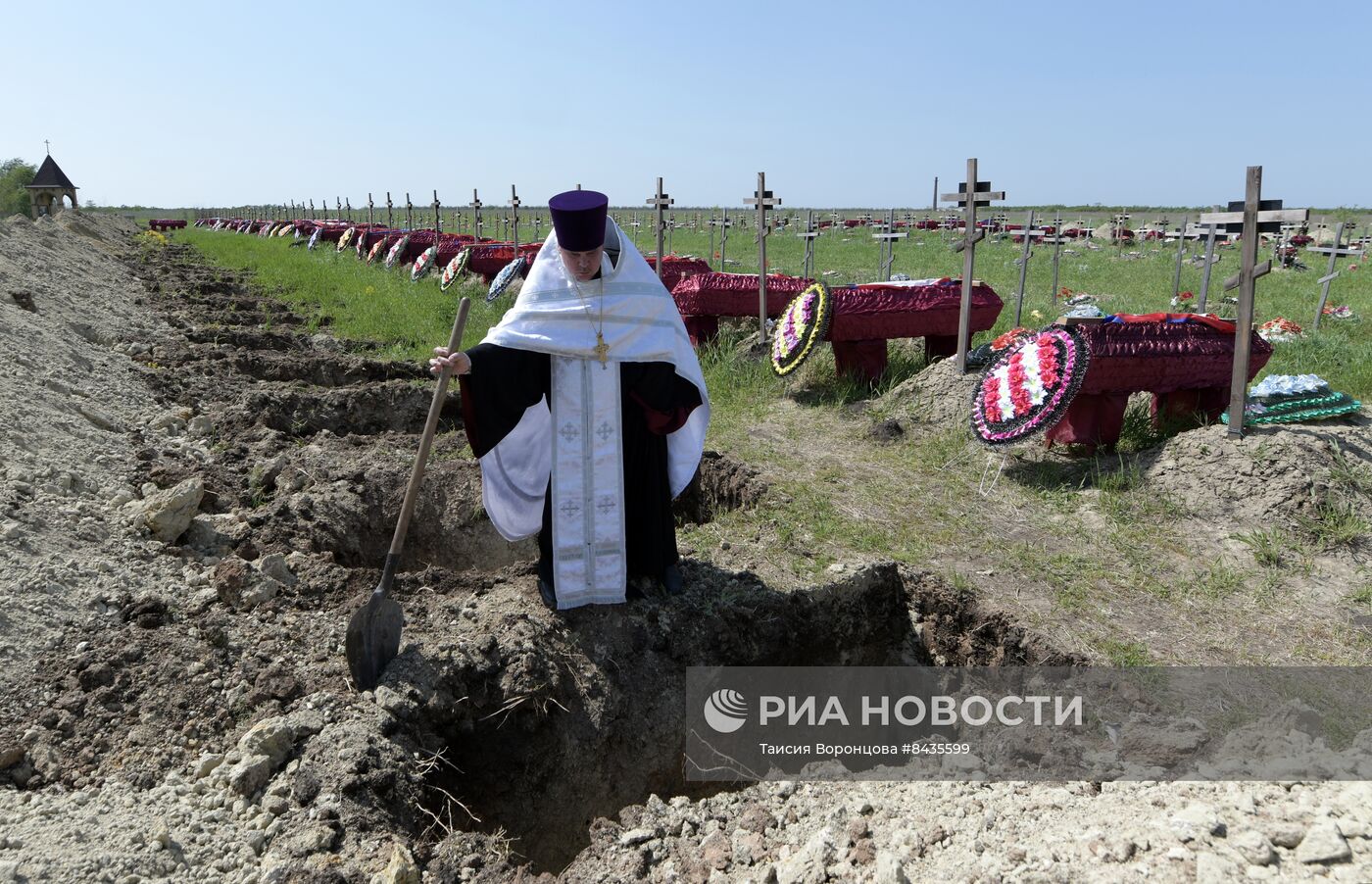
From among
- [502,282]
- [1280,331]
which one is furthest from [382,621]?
[1280,331]

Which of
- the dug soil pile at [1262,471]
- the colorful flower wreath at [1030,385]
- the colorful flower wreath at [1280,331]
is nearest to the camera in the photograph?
the dug soil pile at [1262,471]

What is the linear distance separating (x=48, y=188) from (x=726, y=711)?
186 feet

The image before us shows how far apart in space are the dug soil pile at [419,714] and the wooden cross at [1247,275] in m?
2.45

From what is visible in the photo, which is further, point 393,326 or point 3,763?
point 393,326

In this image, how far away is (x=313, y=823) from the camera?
259cm

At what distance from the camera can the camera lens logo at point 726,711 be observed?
3672mm

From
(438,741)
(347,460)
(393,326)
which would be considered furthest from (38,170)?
(438,741)

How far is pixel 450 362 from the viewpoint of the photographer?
10.9 ft

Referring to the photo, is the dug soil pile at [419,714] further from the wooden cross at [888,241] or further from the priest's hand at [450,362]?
the wooden cross at [888,241]

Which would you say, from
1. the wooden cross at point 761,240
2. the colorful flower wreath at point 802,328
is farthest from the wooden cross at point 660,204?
the colorful flower wreath at point 802,328

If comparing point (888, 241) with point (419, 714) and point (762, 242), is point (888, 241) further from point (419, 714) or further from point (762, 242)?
point (419, 714)

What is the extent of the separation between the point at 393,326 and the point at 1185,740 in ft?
33.5

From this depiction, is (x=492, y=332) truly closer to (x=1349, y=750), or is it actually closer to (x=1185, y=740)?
(x=1185, y=740)

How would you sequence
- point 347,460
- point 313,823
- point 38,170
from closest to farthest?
point 313,823 < point 347,460 < point 38,170
